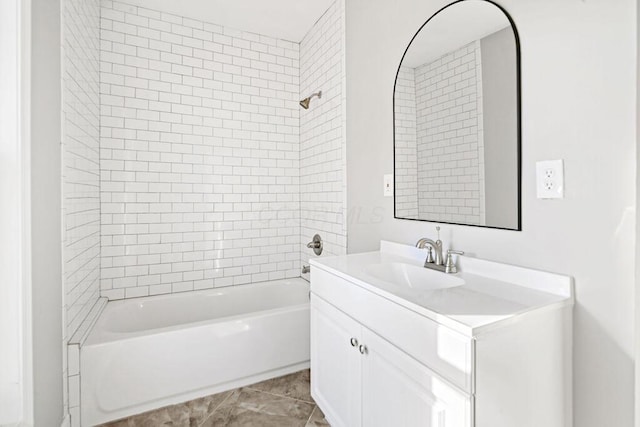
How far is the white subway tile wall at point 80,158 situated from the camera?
171 centimetres

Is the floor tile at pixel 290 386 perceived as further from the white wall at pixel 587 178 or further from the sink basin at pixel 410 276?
the white wall at pixel 587 178

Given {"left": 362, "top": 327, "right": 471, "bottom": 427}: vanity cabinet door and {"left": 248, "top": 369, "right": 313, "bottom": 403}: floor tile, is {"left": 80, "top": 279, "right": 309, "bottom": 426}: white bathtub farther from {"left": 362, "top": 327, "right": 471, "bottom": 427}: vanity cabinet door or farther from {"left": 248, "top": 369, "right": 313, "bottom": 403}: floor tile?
{"left": 362, "top": 327, "right": 471, "bottom": 427}: vanity cabinet door

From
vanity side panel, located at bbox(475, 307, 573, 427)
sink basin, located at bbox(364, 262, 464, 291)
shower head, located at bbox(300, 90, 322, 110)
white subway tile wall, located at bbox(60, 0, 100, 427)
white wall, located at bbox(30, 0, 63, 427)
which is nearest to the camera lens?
vanity side panel, located at bbox(475, 307, 573, 427)

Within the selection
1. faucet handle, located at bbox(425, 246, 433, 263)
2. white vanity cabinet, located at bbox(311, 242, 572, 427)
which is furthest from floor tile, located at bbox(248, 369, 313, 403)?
faucet handle, located at bbox(425, 246, 433, 263)

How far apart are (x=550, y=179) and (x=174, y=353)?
2080 millimetres

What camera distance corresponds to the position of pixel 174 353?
6.34 feet

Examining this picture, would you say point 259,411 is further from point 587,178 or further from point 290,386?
point 587,178

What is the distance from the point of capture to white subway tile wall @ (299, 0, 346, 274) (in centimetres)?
242

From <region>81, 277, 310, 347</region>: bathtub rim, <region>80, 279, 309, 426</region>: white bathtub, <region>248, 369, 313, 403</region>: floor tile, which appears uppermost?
<region>81, 277, 310, 347</region>: bathtub rim

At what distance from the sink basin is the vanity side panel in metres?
0.38

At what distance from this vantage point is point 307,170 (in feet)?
9.75

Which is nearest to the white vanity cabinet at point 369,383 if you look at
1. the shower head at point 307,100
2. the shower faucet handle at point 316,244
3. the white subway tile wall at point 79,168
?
the shower faucet handle at point 316,244

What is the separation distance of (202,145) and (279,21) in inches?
47.9

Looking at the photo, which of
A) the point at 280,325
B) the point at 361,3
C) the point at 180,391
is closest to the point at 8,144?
the point at 180,391
